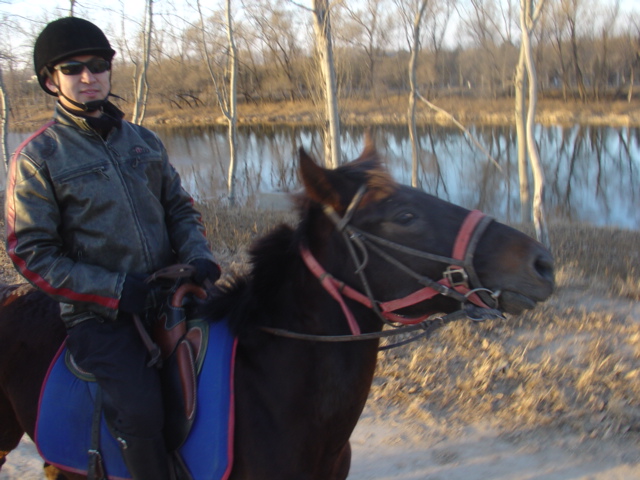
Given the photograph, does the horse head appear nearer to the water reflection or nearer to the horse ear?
the horse ear

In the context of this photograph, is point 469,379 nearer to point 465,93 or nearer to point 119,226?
point 119,226

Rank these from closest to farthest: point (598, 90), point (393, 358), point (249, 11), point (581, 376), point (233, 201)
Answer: point (581, 376)
point (393, 358)
point (249, 11)
point (233, 201)
point (598, 90)

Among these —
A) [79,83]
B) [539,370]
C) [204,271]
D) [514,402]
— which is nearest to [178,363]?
[204,271]

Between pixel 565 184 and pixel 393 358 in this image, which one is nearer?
pixel 393 358

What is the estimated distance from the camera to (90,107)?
2.20m

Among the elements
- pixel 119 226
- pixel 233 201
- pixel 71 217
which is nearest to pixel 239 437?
pixel 119 226

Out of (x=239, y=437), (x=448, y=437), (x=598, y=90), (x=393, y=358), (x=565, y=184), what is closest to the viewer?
(x=239, y=437)

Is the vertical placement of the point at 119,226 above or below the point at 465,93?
below

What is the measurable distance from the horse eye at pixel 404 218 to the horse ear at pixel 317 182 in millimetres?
237

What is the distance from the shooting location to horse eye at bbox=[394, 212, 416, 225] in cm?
188

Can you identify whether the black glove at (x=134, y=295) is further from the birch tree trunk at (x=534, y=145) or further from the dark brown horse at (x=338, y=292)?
the birch tree trunk at (x=534, y=145)

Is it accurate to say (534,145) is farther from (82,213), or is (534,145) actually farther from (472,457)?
(82,213)

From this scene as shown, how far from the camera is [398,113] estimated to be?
112 ft

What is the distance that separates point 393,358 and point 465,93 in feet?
124
